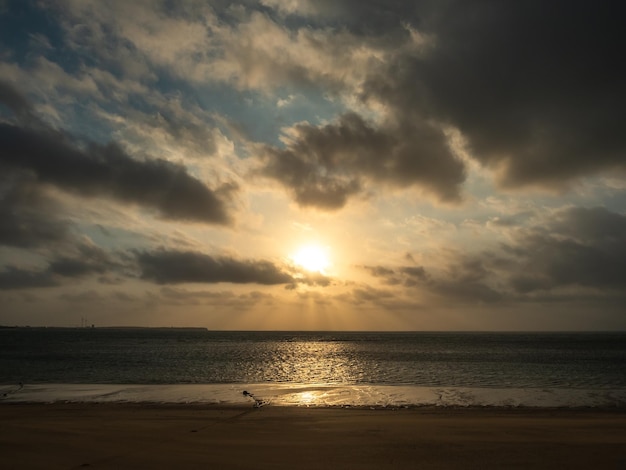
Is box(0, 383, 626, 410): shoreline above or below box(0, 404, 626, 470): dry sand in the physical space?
below

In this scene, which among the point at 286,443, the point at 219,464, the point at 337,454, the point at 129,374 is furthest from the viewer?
the point at 129,374

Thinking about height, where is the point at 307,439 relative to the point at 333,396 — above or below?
above

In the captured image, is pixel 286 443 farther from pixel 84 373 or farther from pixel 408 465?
pixel 84 373

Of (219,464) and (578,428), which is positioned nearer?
(219,464)

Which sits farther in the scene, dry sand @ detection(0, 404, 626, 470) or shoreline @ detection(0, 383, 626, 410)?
shoreline @ detection(0, 383, 626, 410)

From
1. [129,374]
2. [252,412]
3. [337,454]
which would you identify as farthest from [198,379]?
[337,454]

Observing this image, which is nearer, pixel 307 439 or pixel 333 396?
pixel 307 439

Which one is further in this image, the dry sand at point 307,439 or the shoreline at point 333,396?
the shoreline at point 333,396

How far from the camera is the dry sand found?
1326 cm

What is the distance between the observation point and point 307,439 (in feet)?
53.8

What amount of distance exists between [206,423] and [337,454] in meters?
8.29

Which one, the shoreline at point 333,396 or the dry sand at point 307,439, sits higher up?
the dry sand at point 307,439

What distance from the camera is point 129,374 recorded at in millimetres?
52344

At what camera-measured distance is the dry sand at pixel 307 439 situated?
1326 centimetres
